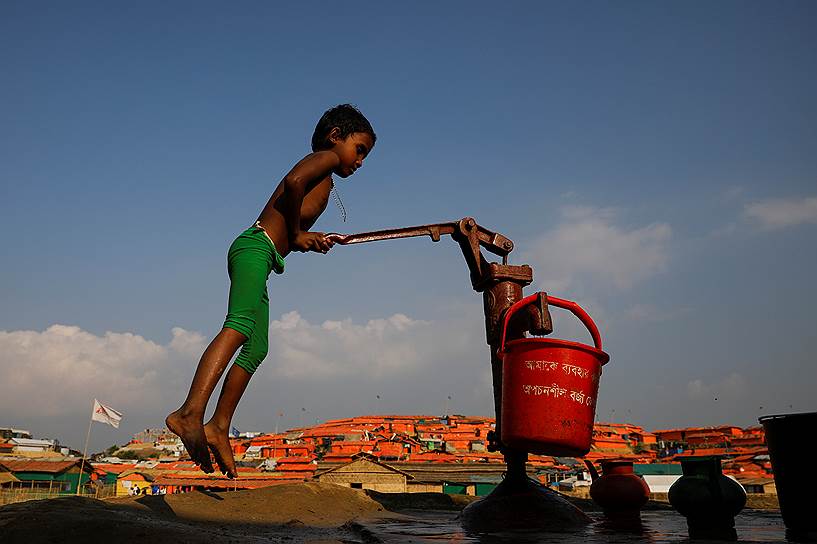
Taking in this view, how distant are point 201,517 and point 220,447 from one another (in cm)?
79

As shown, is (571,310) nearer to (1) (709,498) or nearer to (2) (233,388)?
(1) (709,498)

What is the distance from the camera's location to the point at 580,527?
3.33 m

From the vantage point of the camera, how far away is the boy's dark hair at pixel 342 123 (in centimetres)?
380

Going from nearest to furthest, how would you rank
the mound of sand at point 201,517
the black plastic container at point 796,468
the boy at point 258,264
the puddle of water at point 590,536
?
the mound of sand at point 201,517 < the puddle of water at point 590,536 < the black plastic container at point 796,468 < the boy at point 258,264

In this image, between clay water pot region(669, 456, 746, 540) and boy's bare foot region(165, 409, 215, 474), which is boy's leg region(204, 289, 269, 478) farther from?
clay water pot region(669, 456, 746, 540)

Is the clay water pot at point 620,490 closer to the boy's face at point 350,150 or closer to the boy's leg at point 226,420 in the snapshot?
the boy's leg at point 226,420

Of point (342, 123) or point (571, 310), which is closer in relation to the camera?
point (571, 310)

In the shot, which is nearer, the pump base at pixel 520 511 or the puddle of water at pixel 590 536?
the puddle of water at pixel 590 536

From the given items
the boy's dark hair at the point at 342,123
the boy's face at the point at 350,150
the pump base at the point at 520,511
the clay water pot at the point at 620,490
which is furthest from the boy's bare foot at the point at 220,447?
the clay water pot at the point at 620,490

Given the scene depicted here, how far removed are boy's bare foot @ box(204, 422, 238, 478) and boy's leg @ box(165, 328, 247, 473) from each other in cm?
13

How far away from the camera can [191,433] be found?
2.75 m

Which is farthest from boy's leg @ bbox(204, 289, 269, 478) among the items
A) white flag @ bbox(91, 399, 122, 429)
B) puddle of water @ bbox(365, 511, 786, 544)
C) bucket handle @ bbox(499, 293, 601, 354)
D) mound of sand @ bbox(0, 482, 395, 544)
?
white flag @ bbox(91, 399, 122, 429)

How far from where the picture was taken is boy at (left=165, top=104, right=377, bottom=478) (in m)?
2.84

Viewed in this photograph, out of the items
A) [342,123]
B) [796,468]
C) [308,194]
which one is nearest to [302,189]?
[308,194]
